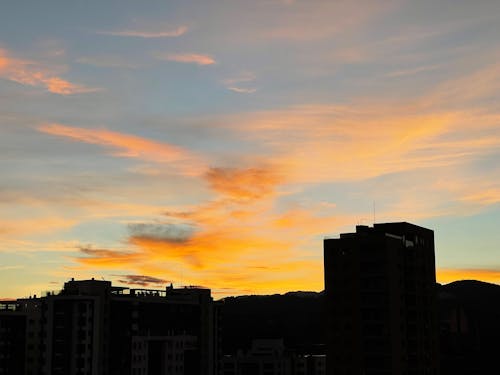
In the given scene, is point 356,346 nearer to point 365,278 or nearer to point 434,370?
point 365,278

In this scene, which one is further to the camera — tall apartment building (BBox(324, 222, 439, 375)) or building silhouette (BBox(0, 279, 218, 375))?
building silhouette (BBox(0, 279, 218, 375))

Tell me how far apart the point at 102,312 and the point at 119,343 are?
396 inches

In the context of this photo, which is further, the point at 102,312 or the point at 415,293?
the point at 102,312

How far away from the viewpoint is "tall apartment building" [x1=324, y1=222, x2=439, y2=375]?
417 ft

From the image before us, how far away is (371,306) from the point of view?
5074 inches

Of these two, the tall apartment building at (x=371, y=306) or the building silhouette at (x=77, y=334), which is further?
the building silhouette at (x=77, y=334)

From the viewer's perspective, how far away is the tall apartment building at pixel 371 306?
417 ft

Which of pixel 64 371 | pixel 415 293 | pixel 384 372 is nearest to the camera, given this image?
pixel 384 372

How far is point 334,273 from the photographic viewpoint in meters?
131

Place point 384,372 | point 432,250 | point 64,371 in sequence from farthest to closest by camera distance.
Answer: point 64,371, point 432,250, point 384,372

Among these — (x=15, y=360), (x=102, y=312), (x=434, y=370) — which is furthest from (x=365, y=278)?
(x=15, y=360)

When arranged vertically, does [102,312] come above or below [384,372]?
above

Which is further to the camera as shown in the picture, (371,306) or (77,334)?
(77,334)

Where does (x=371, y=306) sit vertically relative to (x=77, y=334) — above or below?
above
